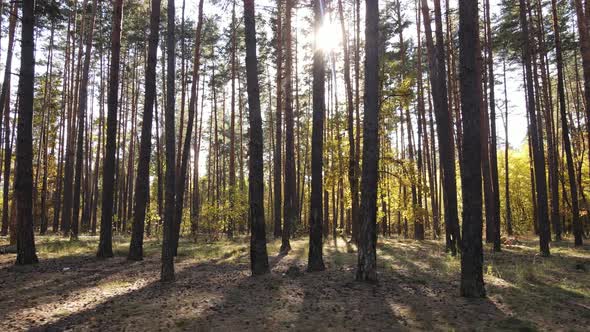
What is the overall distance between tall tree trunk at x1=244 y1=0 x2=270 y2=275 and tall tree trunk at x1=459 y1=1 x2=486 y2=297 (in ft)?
14.9

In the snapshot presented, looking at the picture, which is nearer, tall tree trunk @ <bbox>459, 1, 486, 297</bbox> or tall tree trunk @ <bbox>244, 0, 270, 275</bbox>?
tall tree trunk @ <bbox>459, 1, 486, 297</bbox>

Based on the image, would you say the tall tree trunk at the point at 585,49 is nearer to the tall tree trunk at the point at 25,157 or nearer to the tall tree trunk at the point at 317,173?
the tall tree trunk at the point at 317,173

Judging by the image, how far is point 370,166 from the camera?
8.49 metres

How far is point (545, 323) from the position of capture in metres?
5.99

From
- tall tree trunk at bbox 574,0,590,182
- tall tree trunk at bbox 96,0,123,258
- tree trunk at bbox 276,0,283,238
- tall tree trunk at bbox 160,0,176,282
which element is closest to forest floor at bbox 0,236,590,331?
tall tree trunk at bbox 160,0,176,282

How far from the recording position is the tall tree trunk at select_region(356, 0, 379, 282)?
8.36 m

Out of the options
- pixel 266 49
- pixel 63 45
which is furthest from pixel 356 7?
pixel 63 45

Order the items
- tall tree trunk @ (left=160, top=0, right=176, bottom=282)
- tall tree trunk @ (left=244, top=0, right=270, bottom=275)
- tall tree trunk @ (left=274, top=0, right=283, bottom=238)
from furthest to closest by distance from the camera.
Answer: tall tree trunk @ (left=274, top=0, right=283, bottom=238), tall tree trunk @ (left=244, top=0, right=270, bottom=275), tall tree trunk @ (left=160, top=0, right=176, bottom=282)

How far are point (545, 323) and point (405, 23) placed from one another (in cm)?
1797

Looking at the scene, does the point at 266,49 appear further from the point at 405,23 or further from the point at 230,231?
the point at 230,231

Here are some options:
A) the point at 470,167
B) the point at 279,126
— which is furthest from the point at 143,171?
the point at 470,167

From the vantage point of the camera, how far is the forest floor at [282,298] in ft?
19.4

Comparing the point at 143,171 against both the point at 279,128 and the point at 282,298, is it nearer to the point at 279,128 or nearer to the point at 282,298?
the point at 279,128

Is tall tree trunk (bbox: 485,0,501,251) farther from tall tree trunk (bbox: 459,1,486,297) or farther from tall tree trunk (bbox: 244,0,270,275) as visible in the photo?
tall tree trunk (bbox: 244,0,270,275)
